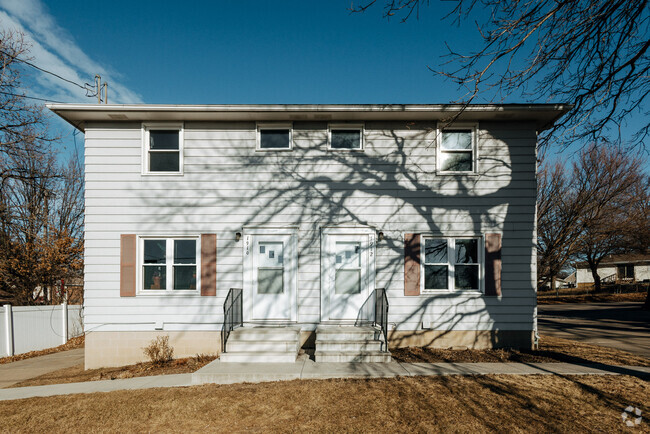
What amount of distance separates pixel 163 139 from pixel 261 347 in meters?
5.25

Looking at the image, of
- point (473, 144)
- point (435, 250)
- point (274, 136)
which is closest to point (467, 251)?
Result: point (435, 250)

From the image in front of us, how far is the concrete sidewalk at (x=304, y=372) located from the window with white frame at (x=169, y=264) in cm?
205

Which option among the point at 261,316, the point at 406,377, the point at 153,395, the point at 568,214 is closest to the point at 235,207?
the point at 261,316

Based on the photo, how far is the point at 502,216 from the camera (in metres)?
7.76

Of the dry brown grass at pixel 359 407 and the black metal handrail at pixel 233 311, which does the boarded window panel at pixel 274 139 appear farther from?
the dry brown grass at pixel 359 407

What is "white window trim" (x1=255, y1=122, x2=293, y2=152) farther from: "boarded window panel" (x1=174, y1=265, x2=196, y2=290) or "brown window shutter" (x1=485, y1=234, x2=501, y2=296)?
"brown window shutter" (x1=485, y1=234, x2=501, y2=296)

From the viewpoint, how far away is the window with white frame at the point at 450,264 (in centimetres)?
776

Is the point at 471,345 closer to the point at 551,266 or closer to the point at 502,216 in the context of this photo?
the point at 502,216

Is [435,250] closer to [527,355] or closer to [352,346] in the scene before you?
[527,355]

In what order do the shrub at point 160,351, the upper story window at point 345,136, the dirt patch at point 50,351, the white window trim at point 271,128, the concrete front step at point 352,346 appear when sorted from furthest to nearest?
the dirt patch at point 50,351, the upper story window at point 345,136, the white window trim at point 271,128, the shrub at point 160,351, the concrete front step at point 352,346

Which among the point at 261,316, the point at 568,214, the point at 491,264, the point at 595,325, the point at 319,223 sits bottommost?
the point at 595,325

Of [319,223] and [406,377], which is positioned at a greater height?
[319,223]

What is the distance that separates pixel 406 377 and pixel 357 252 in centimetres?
292

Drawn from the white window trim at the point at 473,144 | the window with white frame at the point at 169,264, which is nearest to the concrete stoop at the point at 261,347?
the window with white frame at the point at 169,264
